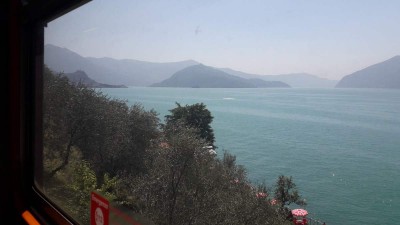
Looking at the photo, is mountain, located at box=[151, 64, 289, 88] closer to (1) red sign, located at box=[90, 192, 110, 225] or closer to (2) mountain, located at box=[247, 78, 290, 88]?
(2) mountain, located at box=[247, 78, 290, 88]

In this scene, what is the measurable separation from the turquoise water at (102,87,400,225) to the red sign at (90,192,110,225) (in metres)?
1.62

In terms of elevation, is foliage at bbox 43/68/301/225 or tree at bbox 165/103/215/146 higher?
tree at bbox 165/103/215/146

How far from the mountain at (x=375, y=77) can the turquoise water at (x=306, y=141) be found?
2.49ft

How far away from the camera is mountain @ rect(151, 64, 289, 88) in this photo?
364 cm

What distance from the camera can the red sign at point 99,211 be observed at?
2.21m

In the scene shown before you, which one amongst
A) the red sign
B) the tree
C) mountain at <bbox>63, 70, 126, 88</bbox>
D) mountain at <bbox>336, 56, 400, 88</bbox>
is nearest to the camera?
mountain at <bbox>336, 56, 400, 88</bbox>

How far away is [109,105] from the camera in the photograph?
15.5 feet

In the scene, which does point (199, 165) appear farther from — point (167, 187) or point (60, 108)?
point (60, 108)

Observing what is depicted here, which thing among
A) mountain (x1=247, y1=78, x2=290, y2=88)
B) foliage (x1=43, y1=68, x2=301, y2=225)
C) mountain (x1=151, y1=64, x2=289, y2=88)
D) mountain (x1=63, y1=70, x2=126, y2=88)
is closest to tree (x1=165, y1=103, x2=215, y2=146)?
foliage (x1=43, y1=68, x2=301, y2=225)

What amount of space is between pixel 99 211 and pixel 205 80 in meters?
2.30

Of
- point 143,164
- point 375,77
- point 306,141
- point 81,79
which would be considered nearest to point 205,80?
point 143,164

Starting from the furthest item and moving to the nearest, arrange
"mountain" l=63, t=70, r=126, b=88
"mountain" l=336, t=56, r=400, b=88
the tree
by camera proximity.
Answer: "mountain" l=63, t=70, r=126, b=88 → the tree → "mountain" l=336, t=56, r=400, b=88

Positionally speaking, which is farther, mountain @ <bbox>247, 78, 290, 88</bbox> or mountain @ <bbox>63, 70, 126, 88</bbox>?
mountain @ <bbox>63, 70, 126, 88</bbox>

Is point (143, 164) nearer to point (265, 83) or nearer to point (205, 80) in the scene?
point (205, 80)
